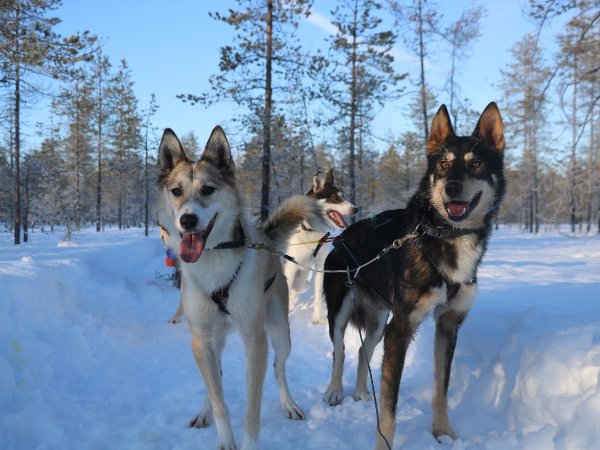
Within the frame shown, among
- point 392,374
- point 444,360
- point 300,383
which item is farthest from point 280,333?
point 444,360

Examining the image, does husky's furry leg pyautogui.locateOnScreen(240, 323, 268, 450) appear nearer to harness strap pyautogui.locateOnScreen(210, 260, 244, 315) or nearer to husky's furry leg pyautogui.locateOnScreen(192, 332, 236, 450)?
husky's furry leg pyautogui.locateOnScreen(192, 332, 236, 450)

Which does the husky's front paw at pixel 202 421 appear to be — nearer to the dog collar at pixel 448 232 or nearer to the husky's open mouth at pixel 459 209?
the dog collar at pixel 448 232

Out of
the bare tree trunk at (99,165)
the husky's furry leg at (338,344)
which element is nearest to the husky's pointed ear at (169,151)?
the husky's furry leg at (338,344)

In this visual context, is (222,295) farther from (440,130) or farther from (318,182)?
(318,182)

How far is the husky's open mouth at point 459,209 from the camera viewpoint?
9.00 ft

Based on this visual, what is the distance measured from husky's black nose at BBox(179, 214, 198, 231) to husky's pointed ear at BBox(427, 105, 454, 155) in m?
1.85

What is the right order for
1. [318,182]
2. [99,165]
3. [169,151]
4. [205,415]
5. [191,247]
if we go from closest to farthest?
[191,247] < [169,151] < [205,415] < [318,182] < [99,165]

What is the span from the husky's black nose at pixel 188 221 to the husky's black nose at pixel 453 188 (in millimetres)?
1751

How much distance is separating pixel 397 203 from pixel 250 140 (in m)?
22.7

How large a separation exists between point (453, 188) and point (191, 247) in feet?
6.12

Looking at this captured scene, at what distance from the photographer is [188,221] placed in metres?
2.85

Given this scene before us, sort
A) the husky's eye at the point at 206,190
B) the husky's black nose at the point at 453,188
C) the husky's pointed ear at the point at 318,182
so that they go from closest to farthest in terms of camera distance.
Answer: the husky's black nose at the point at 453,188 < the husky's eye at the point at 206,190 < the husky's pointed ear at the point at 318,182

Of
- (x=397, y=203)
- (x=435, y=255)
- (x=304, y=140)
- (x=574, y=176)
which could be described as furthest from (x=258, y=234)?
(x=397, y=203)

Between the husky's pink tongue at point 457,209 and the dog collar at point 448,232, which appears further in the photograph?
the dog collar at point 448,232
